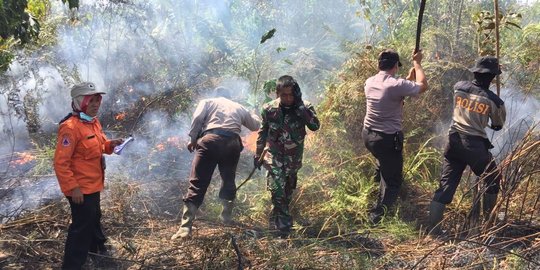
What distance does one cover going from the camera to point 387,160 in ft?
14.4

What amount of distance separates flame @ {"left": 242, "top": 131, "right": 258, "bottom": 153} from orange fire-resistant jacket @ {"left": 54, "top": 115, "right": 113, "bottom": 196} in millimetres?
3269

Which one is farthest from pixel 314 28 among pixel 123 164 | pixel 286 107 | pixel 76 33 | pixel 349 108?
pixel 286 107

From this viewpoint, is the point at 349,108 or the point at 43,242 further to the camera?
the point at 349,108

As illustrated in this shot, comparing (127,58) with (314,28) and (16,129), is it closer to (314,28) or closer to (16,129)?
(16,129)

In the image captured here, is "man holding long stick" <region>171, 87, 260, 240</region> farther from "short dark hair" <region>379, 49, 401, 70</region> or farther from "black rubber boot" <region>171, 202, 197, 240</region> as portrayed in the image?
"short dark hair" <region>379, 49, 401, 70</region>

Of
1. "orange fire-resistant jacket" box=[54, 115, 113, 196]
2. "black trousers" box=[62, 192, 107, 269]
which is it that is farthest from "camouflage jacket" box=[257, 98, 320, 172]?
"black trousers" box=[62, 192, 107, 269]

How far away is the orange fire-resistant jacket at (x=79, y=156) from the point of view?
3.30 m

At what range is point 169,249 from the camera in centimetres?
394

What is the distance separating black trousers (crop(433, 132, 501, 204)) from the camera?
396 centimetres

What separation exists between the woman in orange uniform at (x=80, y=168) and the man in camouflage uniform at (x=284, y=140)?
1.65m

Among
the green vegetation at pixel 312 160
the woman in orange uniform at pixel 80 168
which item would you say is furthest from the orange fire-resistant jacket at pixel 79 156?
the green vegetation at pixel 312 160

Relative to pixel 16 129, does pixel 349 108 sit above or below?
above

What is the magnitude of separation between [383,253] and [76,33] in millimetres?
8423

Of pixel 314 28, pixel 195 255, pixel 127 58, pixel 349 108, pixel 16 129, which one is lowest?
pixel 195 255
